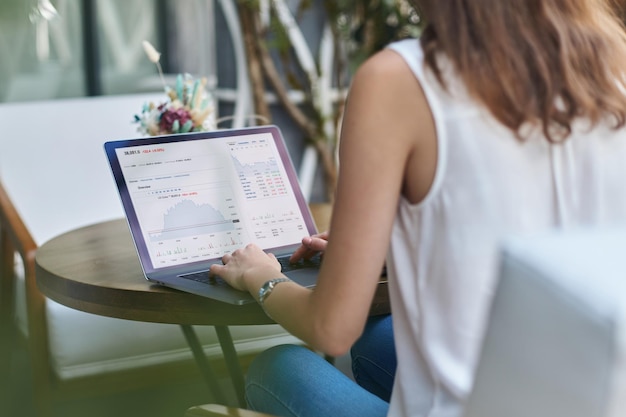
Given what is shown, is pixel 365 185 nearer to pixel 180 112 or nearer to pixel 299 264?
pixel 299 264

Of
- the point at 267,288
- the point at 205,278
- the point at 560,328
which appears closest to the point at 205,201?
the point at 205,278

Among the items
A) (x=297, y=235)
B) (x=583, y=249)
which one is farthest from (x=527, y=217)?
(x=297, y=235)

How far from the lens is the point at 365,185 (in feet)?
3.77

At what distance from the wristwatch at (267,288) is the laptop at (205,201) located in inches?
6.8

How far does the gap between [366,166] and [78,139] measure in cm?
211

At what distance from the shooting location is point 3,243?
8.91 feet

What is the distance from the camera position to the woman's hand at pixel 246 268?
143 centimetres

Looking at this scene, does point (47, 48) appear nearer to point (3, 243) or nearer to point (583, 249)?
point (3, 243)

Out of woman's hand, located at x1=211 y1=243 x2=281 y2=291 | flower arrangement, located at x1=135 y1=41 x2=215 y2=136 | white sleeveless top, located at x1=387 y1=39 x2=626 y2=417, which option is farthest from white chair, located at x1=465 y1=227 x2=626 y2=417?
flower arrangement, located at x1=135 y1=41 x2=215 y2=136

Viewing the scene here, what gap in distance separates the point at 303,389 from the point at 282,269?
0.33 meters

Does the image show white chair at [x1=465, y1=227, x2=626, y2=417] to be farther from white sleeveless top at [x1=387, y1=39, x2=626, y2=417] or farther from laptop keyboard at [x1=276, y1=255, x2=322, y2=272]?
laptop keyboard at [x1=276, y1=255, x2=322, y2=272]

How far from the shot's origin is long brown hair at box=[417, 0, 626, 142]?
1.17 meters

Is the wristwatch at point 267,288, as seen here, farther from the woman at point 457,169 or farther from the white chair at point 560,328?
the white chair at point 560,328

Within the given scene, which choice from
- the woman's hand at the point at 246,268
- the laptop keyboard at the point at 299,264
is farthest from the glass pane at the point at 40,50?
the woman's hand at the point at 246,268
